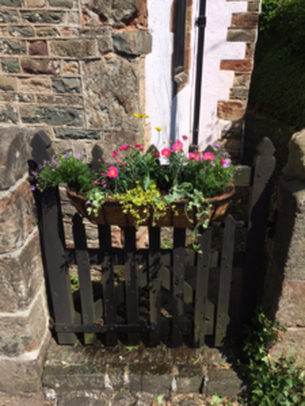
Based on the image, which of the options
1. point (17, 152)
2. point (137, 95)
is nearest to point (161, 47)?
point (137, 95)

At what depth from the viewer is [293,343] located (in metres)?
2.18

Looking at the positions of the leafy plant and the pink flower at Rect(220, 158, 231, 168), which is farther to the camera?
the leafy plant

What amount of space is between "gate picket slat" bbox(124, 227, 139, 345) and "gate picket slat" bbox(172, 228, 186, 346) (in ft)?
0.86

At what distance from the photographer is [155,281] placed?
221cm

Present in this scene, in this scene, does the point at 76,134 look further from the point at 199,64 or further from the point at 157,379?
the point at 199,64

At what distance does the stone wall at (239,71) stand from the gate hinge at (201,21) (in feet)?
1.57

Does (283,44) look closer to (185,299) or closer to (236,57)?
(236,57)

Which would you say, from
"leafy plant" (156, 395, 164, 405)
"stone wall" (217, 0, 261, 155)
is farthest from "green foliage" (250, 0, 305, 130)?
"leafy plant" (156, 395, 164, 405)

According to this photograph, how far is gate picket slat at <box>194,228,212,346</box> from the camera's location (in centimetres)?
206

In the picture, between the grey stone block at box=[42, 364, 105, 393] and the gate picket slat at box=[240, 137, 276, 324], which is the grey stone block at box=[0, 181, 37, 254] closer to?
the grey stone block at box=[42, 364, 105, 393]

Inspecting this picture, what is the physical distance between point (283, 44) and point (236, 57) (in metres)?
6.03

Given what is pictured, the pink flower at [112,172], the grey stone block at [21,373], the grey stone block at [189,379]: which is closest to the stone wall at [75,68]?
the pink flower at [112,172]

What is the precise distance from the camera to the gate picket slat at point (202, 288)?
2059 millimetres

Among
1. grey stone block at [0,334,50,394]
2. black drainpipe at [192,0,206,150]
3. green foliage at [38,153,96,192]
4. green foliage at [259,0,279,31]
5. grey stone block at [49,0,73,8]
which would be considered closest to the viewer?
green foliage at [38,153,96,192]
